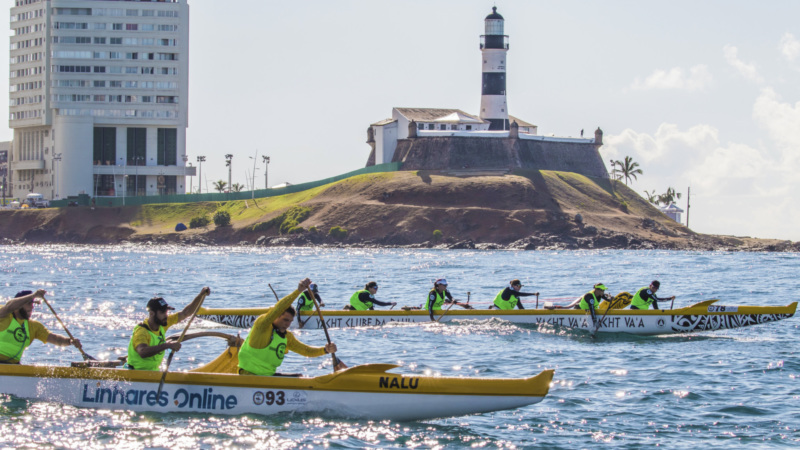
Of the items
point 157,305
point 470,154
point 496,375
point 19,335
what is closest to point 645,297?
point 496,375

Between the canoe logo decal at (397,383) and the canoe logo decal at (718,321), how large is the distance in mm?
13746

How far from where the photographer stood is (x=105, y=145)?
12419 cm

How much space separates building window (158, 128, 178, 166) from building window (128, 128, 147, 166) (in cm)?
196

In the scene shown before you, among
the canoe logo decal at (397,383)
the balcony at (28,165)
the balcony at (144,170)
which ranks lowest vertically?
the canoe logo decal at (397,383)

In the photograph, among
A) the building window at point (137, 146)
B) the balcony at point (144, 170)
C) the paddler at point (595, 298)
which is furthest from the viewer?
the building window at point (137, 146)

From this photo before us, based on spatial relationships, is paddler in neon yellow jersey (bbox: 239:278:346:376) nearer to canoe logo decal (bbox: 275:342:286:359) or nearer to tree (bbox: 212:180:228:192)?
canoe logo decal (bbox: 275:342:286:359)

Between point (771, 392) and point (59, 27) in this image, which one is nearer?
point (771, 392)

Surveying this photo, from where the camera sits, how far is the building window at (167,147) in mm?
126375

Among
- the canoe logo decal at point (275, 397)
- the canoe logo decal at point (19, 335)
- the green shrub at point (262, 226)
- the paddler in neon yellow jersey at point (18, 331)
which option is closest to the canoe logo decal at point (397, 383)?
the canoe logo decal at point (275, 397)

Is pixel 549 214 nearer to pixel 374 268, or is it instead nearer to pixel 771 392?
pixel 374 268

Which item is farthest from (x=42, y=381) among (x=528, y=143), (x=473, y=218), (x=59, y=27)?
(x=59, y=27)

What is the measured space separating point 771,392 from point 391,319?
37.8 feet

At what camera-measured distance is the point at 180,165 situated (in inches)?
4988

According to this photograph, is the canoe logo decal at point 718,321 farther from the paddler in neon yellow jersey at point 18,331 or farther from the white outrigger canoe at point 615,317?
the paddler in neon yellow jersey at point 18,331
